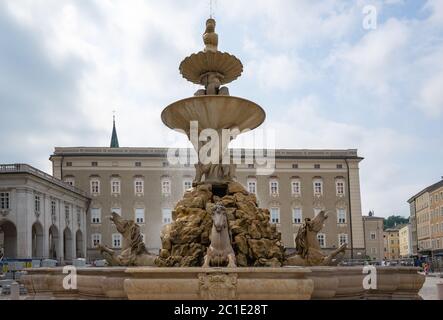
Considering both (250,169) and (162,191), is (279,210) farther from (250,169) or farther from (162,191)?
(162,191)

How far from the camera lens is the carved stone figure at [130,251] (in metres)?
12.7

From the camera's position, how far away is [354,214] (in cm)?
5938

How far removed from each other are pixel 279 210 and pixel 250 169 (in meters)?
5.90

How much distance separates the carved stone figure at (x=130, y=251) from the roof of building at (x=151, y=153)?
44.2 m

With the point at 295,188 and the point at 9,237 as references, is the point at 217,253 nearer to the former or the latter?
the point at 9,237

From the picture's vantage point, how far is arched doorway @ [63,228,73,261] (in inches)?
1990

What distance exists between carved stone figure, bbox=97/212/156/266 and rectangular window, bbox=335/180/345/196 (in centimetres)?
4853

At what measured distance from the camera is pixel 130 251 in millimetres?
12945

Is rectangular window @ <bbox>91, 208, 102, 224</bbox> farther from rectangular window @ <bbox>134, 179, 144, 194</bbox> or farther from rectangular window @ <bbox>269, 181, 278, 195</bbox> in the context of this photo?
rectangular window @ <bbox>269, 181, 278, 195</bbox>

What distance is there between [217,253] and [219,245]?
0.56ft

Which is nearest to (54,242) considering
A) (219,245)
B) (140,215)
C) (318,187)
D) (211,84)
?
(140,215)

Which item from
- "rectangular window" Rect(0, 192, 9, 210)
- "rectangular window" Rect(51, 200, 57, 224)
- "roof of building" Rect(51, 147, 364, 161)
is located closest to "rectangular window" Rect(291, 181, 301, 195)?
"roof of building" Rect(51, 147, 364, 161)

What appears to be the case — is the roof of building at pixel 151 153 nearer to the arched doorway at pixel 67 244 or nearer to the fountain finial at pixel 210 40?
the arched doorway at pixel 67 244
